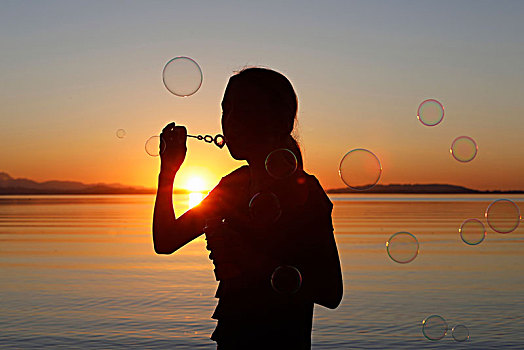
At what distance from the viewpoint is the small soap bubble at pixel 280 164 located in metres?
1.98

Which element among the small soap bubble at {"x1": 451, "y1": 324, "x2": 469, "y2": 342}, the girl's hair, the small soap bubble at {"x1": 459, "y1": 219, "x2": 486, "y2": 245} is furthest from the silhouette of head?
the small soap bubble at {"x1": 459, "y1": 219, "x2": 486, "y2": 245}

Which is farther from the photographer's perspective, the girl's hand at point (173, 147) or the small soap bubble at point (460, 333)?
the small soap bubble at point (460, 333)

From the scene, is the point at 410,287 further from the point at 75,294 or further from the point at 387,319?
the point at 75,294

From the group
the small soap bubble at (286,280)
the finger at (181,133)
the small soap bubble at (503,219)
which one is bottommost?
the small soap bubble at (503,219)

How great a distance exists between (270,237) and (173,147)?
0.49 m

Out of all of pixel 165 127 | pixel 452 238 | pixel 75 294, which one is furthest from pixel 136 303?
pixel 452 238

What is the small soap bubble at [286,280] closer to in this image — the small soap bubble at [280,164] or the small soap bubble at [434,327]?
the small soap bubble at [280,164]

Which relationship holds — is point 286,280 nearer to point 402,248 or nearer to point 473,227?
point 402,248

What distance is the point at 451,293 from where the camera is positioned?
1295 centimetres

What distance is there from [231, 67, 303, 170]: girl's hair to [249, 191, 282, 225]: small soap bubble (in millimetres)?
137

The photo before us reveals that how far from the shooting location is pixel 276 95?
6.51 feet

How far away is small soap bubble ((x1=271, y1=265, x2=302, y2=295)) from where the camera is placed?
1.90 meters

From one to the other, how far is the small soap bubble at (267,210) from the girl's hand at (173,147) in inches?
→ 14.0

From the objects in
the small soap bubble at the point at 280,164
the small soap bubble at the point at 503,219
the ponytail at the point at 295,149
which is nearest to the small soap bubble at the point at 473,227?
the small soap bubble at the point at 503,219
